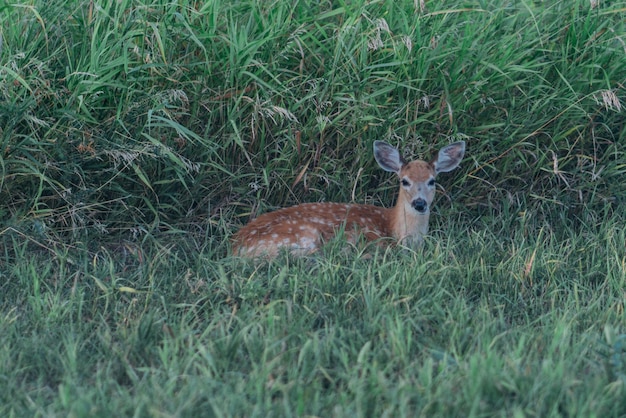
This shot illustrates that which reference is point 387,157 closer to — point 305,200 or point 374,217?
point 374,217

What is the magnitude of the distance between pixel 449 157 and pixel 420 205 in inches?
13.3

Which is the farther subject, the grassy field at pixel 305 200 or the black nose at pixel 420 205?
the black nose at pixel 420 205

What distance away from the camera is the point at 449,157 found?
17.8 ft

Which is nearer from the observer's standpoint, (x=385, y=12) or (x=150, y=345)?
(x=150, y=345)

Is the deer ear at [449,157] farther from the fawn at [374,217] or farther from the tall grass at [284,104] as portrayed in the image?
the tall grass at [284,104]

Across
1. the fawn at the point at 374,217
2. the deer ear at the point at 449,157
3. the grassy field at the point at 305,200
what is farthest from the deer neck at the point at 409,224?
the deer ear at the point at 449,157

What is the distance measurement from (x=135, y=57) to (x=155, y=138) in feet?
1.50

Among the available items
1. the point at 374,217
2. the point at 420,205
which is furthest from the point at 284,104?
the point at 420,205

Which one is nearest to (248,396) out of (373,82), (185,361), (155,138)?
(185,361)

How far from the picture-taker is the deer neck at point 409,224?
17.9ft

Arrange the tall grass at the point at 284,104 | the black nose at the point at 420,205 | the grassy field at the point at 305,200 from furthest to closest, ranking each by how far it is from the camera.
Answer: the black nose at the point at 420,205 → the tall grass at the point at 284,104 → the grassy field at the point at 305,200

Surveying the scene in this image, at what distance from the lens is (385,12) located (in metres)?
5.62

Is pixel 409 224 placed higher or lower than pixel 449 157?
lower

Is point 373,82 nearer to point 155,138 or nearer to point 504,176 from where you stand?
point 504,176
